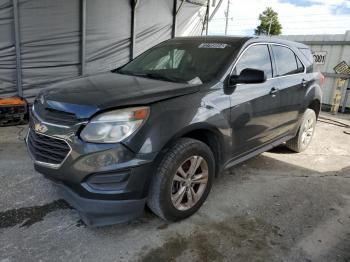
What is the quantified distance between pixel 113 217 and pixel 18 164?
216 centimetres

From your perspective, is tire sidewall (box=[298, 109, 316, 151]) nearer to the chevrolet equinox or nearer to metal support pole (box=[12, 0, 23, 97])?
the chevrolet equinox

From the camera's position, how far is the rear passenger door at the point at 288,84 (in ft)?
13.4

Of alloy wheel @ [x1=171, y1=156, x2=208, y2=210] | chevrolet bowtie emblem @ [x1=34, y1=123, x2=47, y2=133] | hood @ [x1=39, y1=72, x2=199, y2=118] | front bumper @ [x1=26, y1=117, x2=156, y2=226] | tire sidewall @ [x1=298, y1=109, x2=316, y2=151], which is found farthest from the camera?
tire sidewall @ [x1=298, y1=109, x2=316, y2=151]

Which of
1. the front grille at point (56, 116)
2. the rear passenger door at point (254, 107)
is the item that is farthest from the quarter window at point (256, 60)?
the front grille at point (56, 116)

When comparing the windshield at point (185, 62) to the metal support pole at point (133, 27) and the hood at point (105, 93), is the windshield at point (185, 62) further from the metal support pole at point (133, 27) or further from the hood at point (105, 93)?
the metal support pole at point (133, 27)

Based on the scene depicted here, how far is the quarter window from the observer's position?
346 centimetres

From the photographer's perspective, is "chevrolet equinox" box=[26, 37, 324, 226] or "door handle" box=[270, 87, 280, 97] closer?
"chevrolet equinox" box=[26, 37, 324, 226]

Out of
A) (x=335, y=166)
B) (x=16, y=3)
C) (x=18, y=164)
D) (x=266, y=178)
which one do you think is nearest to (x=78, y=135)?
(x=18, y=164)

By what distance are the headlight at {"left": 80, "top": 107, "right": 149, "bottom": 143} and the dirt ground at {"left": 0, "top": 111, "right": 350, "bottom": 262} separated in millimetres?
892

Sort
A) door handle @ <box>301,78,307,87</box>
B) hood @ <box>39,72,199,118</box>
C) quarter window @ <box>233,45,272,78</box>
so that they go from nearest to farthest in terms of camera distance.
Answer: hood @ <box>39,72,199,118</box> → quarter window @ <box>233,45,272,78</box> → door handle @ <box>301,78,307,87</box>

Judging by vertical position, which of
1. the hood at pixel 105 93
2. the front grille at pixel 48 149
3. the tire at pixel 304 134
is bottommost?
the tire at pixel 304 134

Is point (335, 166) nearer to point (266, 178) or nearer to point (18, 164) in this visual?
point (266, 178)

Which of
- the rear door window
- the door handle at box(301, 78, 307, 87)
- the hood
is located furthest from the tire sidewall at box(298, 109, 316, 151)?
the hood

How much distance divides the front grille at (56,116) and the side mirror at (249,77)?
1.55m
